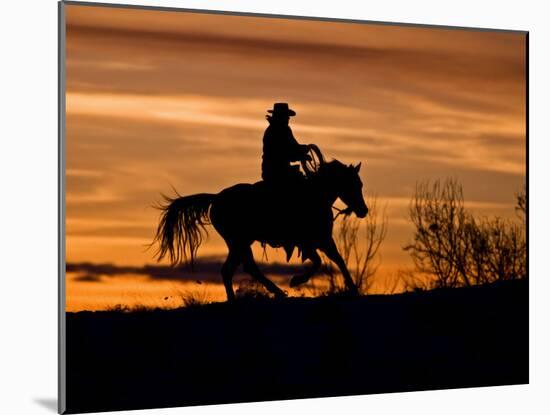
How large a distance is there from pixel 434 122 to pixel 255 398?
255 centimetres

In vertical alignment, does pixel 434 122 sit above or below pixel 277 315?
above

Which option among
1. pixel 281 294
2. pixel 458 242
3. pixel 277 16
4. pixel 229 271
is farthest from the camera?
pixel 458 242

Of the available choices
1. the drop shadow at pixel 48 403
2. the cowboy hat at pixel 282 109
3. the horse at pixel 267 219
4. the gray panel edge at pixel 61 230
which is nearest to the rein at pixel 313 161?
the horse at pixel 267 219

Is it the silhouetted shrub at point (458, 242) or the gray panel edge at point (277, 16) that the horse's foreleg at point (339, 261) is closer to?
the silhouetted shrub at point (458, 242)

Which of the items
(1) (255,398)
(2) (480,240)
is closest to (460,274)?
(2) (480,240)

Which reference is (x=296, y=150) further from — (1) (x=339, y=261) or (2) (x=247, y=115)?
(1) (x=339, y=261)

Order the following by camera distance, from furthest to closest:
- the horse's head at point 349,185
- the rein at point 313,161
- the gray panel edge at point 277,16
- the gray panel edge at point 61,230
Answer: the horse's head at point 349,185 → the rein at point 313,161 → the gray panel edge at point 277,16 → the gray panel edge at point 61,230

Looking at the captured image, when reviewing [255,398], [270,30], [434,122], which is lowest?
[255,398]

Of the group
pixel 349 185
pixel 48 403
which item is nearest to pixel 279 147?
pixel 349 185

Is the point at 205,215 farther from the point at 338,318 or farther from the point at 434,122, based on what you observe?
the point at 434,122

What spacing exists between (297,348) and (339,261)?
0.72m

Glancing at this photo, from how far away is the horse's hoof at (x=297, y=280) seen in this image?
9367mm

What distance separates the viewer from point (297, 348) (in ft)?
30.9

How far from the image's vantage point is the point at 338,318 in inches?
377
